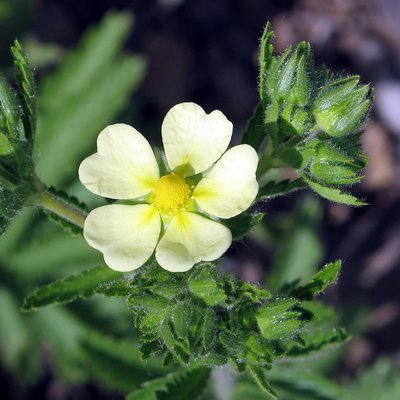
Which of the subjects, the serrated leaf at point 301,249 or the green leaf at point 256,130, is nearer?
the green leaf at point 256,130

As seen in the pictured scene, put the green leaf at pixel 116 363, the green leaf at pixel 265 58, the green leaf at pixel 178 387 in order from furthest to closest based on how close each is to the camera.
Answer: the green leaf at pixel 116 363, the green leaf at pixel 178 387, the green leaf at pixel 265 58

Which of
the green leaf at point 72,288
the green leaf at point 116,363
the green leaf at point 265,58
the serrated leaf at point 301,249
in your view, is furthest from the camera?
the serrated leaf at point 301,249

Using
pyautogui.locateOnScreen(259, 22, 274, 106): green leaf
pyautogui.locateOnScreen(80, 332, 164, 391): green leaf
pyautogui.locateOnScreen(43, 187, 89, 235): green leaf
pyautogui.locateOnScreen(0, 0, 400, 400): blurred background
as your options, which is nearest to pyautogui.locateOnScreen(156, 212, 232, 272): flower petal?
pyautogui.locateOnScreen(43, 187, 89, 235): green leaf

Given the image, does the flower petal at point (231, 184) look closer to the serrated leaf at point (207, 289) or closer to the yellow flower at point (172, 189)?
the yellow flower at point (172, 189)


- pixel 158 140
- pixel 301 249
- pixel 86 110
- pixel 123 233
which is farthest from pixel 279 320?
pixel 158 140

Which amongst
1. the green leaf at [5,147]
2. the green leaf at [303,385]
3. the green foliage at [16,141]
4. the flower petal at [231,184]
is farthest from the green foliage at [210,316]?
the green leaf at [303,385]

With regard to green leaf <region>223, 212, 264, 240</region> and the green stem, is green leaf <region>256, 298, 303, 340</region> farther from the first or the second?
the green stem
